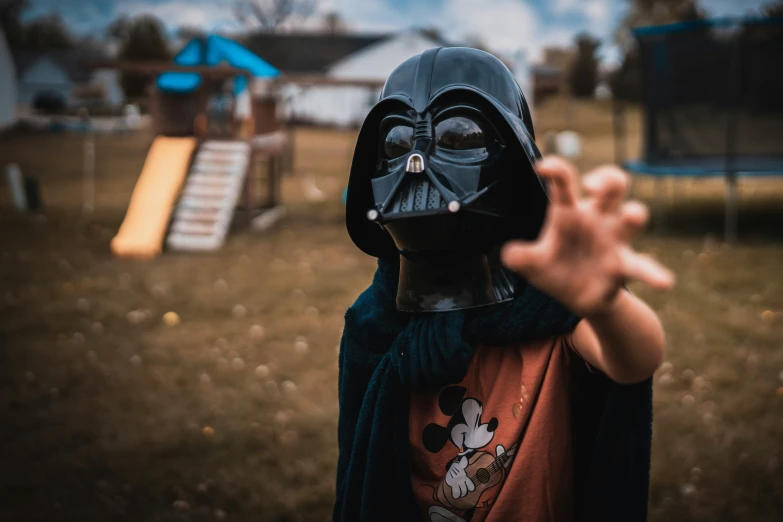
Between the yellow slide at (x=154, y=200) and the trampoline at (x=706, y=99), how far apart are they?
7.37m

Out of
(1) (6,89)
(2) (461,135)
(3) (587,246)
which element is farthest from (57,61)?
(3) (587,246)

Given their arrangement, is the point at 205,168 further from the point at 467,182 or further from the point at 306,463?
the point at 467,182

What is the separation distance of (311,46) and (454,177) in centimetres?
6186

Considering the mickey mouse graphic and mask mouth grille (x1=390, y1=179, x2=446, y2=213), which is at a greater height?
mask mouth grille (x1=390, y1=179, x2=446, y2=213)

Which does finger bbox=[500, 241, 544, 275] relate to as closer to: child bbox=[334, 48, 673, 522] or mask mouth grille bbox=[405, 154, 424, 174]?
child bbox=[334, 48, 673, 522]

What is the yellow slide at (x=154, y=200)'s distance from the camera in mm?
10266

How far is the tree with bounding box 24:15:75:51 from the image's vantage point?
70812 millimetres

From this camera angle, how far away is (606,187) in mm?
1042

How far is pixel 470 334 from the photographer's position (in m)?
1.75

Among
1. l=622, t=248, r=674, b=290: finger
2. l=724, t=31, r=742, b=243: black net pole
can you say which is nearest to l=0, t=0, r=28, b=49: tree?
l=724, t=31, r=742, b=243: black net pole

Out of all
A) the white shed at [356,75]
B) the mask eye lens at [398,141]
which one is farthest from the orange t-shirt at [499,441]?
the white shed at [356,75]

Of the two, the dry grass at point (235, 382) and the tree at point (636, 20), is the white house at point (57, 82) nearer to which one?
the tree at point (636, 20)

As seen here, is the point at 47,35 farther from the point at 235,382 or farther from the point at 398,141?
the point at 398,141

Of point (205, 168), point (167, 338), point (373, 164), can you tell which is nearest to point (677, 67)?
point (205, 168)
